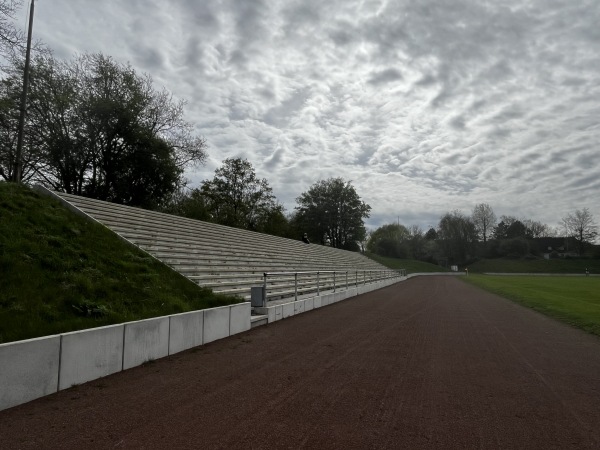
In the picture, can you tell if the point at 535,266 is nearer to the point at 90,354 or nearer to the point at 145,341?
the point at 145,341

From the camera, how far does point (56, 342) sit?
4660 mm

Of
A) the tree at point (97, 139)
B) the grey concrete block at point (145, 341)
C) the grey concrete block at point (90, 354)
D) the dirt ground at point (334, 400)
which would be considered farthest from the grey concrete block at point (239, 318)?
the tree at point (97, 139)

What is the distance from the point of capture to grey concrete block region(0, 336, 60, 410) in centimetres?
412

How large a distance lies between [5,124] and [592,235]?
400ft

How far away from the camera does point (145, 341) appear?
612cm

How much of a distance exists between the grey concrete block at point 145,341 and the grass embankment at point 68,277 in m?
0.47

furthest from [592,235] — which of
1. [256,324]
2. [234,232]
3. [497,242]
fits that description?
[256,324]

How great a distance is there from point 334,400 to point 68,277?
5249 mm

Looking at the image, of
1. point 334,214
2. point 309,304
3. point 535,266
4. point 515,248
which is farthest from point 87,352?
point 515,248

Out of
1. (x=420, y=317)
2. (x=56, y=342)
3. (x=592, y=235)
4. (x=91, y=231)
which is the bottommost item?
(x=420, y=317)

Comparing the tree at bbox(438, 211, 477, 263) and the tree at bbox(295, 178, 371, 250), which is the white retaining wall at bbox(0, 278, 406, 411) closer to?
the tree at bbox(295, 178, 371, 250)

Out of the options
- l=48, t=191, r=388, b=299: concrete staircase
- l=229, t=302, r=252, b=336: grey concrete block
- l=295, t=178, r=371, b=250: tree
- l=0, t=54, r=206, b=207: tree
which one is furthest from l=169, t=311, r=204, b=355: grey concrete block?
l=295, t=178, r=371, b=250: tree

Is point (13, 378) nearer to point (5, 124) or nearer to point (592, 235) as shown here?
point (5, 124)

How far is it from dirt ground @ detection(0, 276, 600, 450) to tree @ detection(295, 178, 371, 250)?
70671 mm
